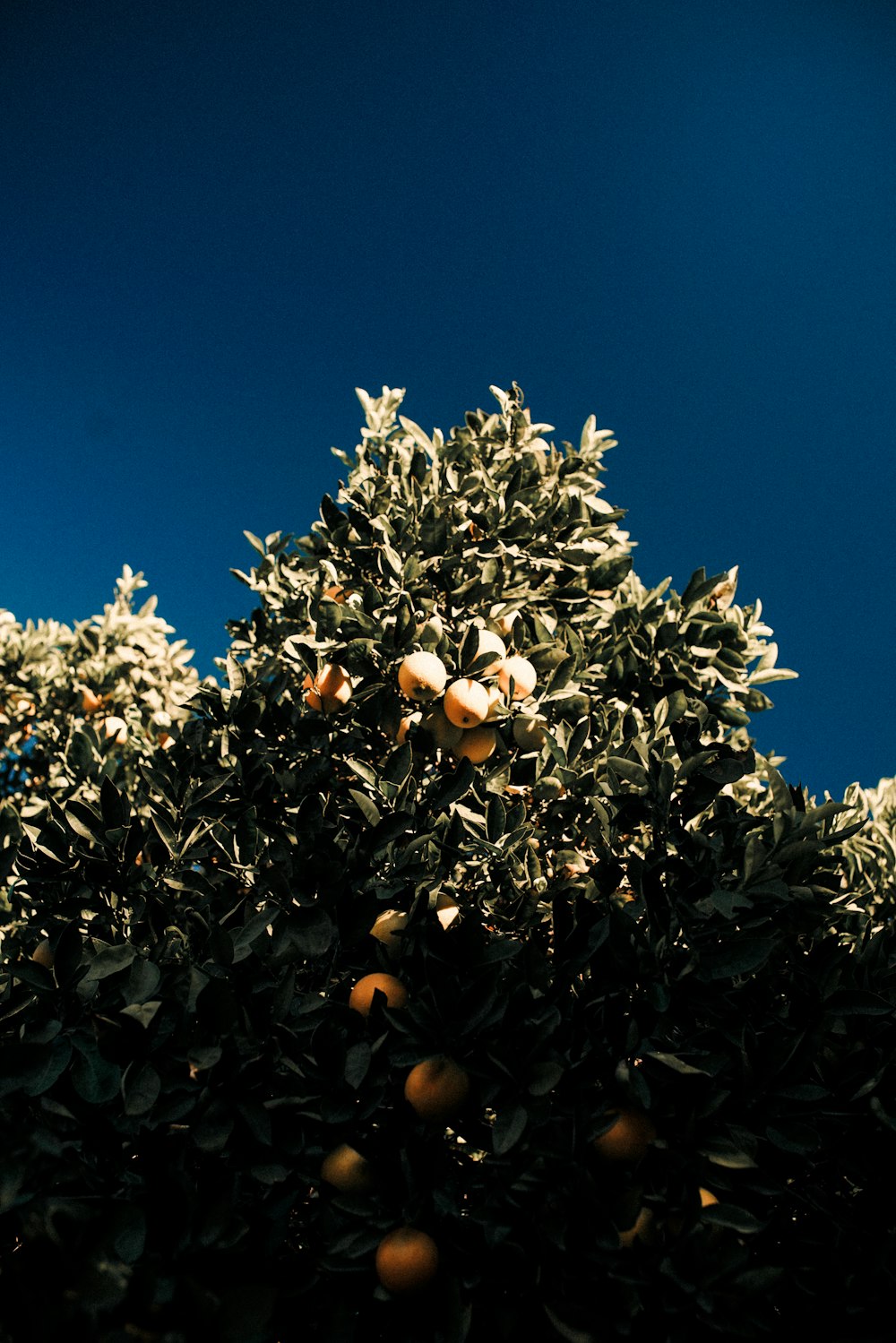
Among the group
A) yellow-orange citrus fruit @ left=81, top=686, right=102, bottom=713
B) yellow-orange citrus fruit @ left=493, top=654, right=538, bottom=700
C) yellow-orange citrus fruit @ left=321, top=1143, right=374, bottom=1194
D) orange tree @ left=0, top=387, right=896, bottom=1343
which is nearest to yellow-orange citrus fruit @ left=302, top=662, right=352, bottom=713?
orange tree @ left=0, top=387, right=896, bottom=1343

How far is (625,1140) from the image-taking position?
1.85 metres

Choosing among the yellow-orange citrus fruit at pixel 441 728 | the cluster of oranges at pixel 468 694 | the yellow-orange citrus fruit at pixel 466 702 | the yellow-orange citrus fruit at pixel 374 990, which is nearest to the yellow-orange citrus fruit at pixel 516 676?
the cluster of oranges at pixel 468 694

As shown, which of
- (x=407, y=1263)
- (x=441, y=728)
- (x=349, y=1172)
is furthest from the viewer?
(x=441, y=728)

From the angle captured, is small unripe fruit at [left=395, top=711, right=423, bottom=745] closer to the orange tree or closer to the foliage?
the orange tree

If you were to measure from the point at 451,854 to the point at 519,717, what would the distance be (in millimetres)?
651

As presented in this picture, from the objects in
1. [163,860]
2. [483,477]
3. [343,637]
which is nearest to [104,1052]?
[163,860]

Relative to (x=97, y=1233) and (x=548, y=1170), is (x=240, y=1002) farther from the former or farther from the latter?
(x=548, y=1170)

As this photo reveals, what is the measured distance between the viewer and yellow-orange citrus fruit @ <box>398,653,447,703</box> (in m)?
2.63

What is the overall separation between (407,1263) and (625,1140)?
59 cm

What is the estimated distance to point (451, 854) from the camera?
A: 2.40 meters

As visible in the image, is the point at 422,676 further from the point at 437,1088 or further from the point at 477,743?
the point at 437,1088

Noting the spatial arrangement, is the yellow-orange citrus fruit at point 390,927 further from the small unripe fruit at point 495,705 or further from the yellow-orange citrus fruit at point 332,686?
the yellow-orange citrus fruit at point 332,686

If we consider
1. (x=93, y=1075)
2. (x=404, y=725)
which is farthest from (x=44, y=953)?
(x=404, y=725)

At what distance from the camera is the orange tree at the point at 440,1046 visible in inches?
64.3
